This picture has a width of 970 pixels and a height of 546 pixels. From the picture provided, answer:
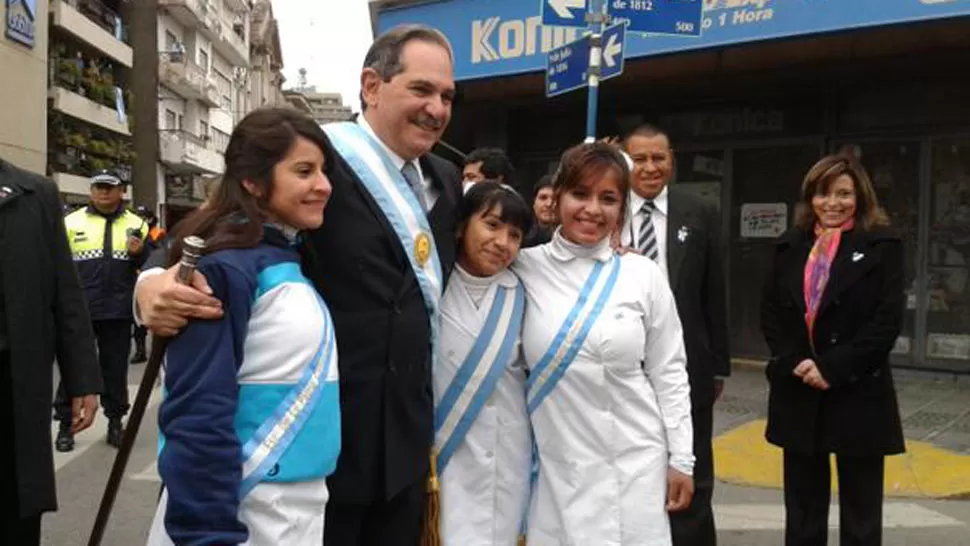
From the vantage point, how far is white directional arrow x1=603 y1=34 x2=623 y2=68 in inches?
221

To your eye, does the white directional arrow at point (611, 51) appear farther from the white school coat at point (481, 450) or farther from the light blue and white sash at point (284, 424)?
the light blue and white sash at point (284, 424)

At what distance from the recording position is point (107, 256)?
705cm

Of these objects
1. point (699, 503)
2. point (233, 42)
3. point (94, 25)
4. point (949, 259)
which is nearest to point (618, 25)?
point (699, 503)

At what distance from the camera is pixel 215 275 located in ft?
6.18

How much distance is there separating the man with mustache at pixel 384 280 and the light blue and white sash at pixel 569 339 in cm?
36

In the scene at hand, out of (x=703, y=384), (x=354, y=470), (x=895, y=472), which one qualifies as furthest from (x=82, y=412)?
(x=895, y=472)

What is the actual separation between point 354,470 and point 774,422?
8.03 feet

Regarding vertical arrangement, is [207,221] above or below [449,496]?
above

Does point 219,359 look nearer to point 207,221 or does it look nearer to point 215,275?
point 215,275

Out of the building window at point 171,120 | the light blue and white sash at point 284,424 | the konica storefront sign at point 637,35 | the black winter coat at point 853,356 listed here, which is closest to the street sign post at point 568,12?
the konica storefront sign at point 637,35

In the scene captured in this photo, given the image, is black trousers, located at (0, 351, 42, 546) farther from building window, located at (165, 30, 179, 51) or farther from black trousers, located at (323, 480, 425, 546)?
building window, located at (165, 30, 179, 51)

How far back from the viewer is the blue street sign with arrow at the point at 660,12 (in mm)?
5605

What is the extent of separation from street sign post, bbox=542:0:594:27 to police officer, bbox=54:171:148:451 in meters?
3.80

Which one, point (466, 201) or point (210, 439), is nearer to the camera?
point (210, 439)
